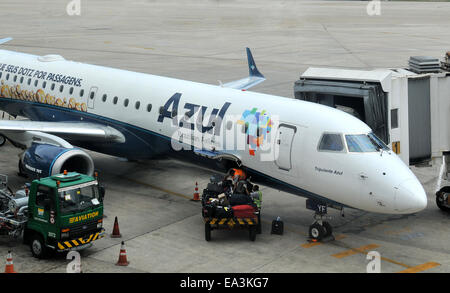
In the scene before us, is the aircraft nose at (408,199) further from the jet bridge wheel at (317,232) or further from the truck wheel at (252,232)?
the truck wheel at (252,232)

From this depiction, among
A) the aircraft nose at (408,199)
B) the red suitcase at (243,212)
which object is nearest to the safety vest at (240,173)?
the red suitcase at (243,212)

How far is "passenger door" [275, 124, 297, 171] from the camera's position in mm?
21828

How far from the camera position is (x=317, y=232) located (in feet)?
70.4

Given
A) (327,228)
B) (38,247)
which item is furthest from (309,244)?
(38,247)

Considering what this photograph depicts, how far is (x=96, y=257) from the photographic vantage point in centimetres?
2011

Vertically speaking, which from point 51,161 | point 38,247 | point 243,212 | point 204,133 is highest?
point 204,133

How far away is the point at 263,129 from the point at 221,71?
32880 mm

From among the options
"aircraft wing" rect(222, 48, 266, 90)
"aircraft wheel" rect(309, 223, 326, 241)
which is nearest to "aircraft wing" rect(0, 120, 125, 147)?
"aircraft wing" rect(222, 48, 266, 90)

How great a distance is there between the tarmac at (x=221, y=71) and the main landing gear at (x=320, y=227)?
30 centimetres

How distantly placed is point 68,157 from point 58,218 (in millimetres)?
5372

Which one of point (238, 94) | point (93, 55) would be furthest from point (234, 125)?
point (93, 55)

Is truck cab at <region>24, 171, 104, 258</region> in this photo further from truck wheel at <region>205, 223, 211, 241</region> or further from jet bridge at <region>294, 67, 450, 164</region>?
jet bridge at <region>294, 67, 450, 164</region>

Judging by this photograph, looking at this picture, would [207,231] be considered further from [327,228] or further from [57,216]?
[57,216]
